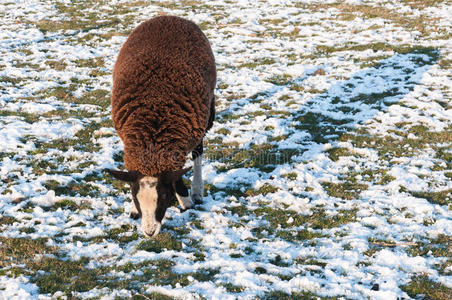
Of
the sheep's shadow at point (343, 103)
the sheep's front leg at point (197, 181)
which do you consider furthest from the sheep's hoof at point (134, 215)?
the sheep's shadow at point (343, 103)

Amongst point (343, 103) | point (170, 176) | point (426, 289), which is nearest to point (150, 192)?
point (170, 176)

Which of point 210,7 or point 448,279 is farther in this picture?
point 210,7

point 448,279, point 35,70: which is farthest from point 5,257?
point 35,70

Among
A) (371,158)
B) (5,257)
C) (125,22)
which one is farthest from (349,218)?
(125,22)

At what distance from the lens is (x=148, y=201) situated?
5.23 meters

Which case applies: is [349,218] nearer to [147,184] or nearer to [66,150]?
[147,184]

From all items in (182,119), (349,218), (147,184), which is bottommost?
(349,218)

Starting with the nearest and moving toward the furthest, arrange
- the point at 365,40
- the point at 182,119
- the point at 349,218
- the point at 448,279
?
the point at 448,279
the point at 182,119
the point at 349,218
the point at 365,40

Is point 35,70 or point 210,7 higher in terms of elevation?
point 210,7

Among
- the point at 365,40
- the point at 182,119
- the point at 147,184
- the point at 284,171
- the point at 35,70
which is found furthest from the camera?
the point at 365,40

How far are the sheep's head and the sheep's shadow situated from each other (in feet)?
10.1

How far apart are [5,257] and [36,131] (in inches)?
195

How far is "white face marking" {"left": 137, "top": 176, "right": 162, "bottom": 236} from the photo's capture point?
206 inches

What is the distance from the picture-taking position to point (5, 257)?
5008mm
